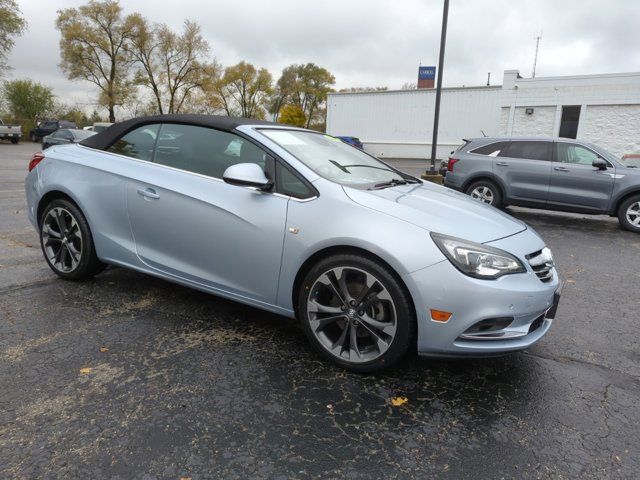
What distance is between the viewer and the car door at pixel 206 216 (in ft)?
9.63

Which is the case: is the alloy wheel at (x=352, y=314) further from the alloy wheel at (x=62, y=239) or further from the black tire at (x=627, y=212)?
the black tire at (x=627, y=212)

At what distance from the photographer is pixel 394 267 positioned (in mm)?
2516

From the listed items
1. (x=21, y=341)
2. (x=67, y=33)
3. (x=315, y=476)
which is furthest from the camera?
(x=67, y=33)

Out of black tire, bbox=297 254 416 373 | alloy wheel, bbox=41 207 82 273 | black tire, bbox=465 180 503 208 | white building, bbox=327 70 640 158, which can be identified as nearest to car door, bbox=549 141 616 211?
black tire, bbox=465 180 503 208

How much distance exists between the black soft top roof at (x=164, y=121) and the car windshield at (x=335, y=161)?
257 millimetres

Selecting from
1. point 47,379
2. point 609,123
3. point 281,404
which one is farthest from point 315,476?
point 609,123

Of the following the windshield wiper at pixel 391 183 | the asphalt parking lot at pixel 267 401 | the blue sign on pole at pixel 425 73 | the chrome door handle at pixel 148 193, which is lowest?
the asphalt parking lot at pixel 267 401

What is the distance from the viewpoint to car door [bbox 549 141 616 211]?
8.36m

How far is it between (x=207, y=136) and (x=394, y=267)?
1789mm

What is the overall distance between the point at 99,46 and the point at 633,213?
159ft

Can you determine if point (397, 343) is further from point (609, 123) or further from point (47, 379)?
point (609, 123)

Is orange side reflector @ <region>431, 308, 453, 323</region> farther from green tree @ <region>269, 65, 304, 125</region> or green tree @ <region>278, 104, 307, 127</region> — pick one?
green tree @ <region>269, 65, 304, 125</region>

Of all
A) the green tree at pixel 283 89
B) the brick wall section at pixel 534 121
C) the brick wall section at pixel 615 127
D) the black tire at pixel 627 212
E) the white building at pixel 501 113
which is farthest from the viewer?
the green tree at pixel 283 89

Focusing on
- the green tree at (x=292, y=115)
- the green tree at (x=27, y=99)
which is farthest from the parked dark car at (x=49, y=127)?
the green tree at (x=292, y=115)
